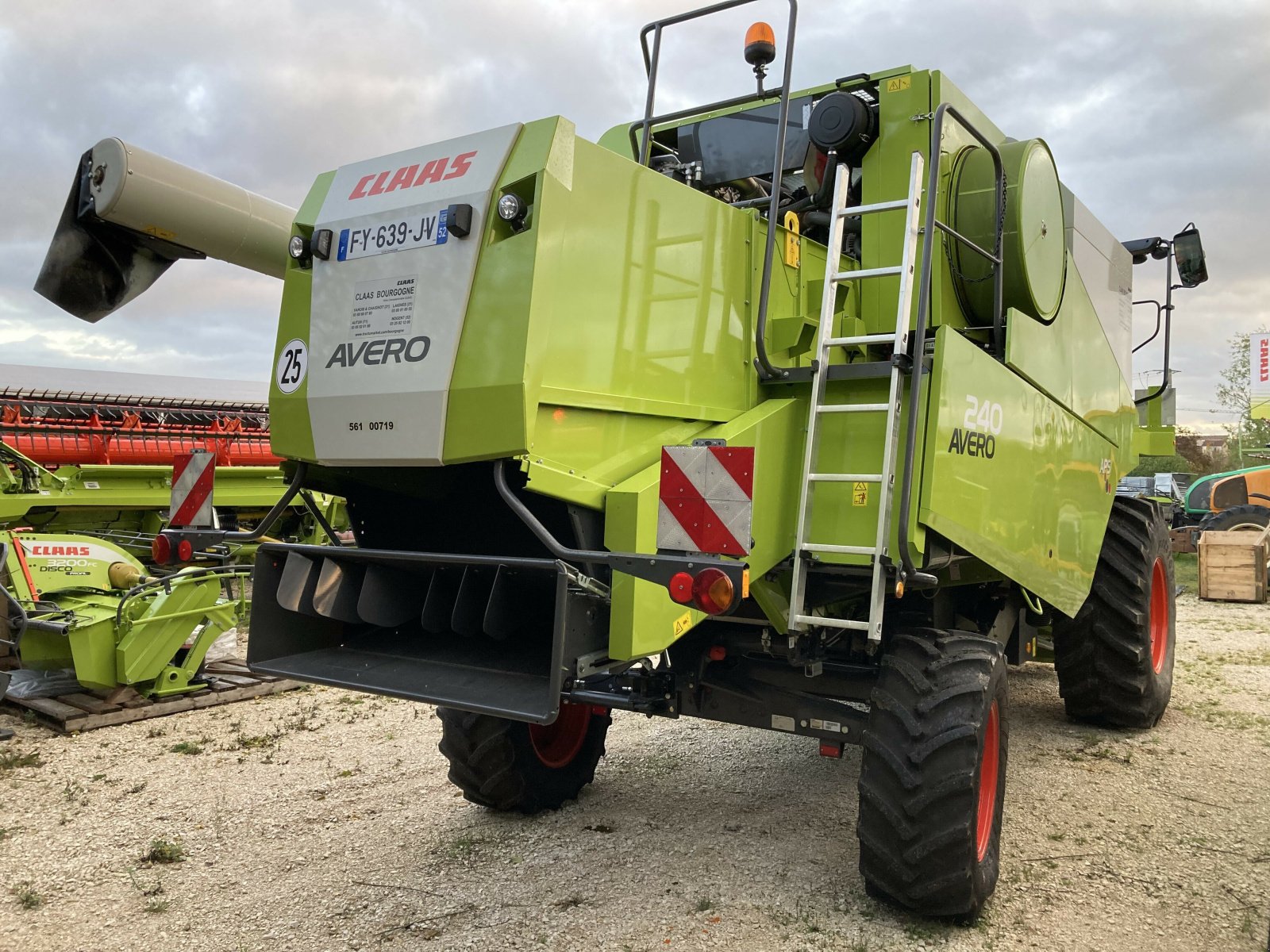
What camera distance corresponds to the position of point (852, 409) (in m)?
3.45

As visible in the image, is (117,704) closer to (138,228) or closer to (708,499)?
(138,228)

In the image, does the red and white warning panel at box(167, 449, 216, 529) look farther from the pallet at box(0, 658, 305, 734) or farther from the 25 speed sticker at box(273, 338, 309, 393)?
the pallet at box(0, 658, 305, 734)

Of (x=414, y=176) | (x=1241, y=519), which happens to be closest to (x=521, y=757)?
(x=414, y=176)

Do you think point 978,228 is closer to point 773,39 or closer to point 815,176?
point 815,176

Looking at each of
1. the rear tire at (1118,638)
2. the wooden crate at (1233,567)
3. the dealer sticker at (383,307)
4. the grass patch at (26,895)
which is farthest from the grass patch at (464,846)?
the wooden crate at (1233,567)

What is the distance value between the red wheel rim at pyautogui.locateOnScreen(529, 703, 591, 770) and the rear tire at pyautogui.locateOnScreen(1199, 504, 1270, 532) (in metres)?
12.6

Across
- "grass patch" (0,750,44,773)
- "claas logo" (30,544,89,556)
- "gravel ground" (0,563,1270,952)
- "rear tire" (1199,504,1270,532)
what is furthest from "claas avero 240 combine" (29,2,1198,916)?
"rear tire" (1199,504,1270,532)

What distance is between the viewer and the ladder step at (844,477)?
3371mm

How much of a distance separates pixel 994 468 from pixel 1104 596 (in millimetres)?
2268

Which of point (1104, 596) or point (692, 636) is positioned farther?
point (1104, 596)

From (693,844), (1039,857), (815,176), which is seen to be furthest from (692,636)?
(815,176)

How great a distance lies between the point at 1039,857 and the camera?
4.07 m

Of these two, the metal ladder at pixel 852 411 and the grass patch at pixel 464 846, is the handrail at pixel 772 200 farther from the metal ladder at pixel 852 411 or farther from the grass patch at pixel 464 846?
the grass patch at pixel 464 846

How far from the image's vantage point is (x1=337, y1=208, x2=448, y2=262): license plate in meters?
3.14
